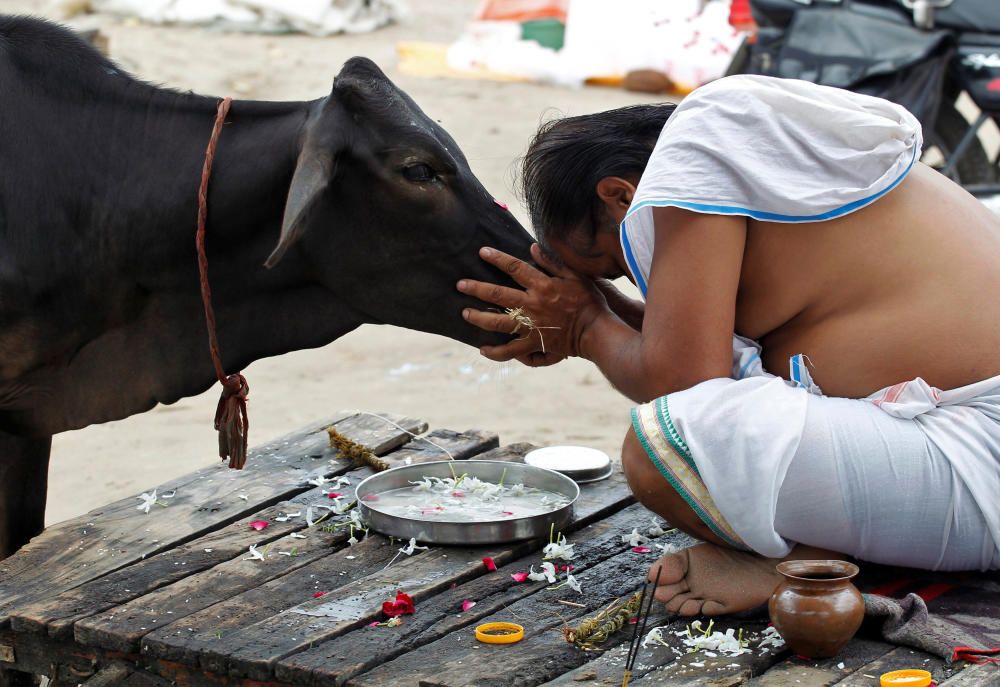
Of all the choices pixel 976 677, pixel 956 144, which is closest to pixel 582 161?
pixel 976 677

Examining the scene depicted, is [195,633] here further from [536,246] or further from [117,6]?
[117,6]

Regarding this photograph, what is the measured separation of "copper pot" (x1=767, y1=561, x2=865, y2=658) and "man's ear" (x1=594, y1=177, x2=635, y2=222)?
0.85 m

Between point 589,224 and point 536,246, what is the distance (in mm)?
191

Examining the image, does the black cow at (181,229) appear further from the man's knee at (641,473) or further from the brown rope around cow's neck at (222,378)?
the man's knee at (641,473)

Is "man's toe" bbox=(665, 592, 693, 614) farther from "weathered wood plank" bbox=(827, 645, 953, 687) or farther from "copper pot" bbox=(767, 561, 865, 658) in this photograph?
"weathered wood plank" bbox=(827, 645, 953, 687)

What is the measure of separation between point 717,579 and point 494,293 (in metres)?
0.83

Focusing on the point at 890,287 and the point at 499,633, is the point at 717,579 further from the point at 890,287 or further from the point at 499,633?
Answer: the point at 890,287

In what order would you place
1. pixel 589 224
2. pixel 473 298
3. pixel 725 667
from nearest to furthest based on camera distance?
pixel 725 667
pixel 589 224
pixel 473 298

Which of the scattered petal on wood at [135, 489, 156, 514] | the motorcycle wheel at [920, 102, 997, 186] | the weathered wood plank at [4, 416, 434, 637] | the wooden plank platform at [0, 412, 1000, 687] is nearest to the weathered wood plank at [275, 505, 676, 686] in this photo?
the wooden plank platform at [0, 412, 1000, 687]

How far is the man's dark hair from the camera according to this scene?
3.01 metres

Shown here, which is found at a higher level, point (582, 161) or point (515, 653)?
point (582, 161)

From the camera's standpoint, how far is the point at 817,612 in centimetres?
258

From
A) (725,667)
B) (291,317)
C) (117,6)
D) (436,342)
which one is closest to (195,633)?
(291,317)

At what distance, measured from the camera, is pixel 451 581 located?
3.13 m
